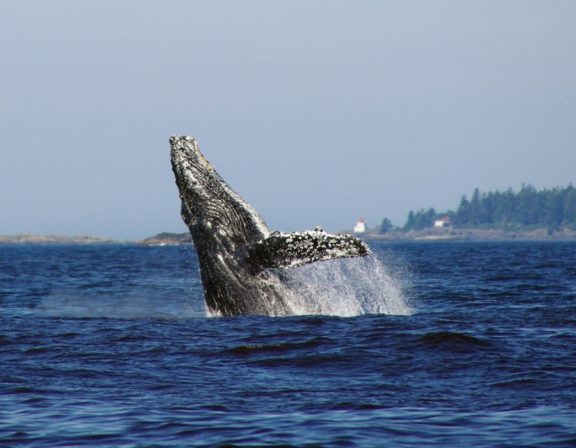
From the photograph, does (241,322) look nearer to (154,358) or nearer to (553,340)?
(154,358)

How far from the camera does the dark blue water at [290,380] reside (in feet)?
30.3

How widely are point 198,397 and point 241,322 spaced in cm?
516

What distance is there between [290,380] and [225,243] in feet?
16.5

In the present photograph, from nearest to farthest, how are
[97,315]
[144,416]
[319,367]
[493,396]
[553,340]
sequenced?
[144,416] → [493,396] → [319,367] → [553,340] → [97,315]

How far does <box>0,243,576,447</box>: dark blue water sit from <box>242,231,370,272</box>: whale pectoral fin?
957 mm

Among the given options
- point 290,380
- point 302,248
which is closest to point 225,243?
point 302,248

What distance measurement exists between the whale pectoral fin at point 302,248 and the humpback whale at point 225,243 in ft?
0.35

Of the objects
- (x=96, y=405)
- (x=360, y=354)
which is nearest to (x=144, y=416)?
(x=96, y=405)

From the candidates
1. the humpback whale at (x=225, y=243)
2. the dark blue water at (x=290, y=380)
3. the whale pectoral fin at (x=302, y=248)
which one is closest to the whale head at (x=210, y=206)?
the humpback whale at (x=225, y=243)

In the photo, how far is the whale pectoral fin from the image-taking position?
14477 millimetres

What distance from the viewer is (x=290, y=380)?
38.0 ft

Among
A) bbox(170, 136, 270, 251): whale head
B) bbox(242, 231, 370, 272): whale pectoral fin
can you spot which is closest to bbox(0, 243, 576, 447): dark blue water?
bbox(242, 231, 370, 272): whale pectoral fin

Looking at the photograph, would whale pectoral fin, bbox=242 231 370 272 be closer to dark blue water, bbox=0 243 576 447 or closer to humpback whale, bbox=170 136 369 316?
humpback whale, bbox=170 136 369 316

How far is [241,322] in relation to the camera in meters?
15.8
